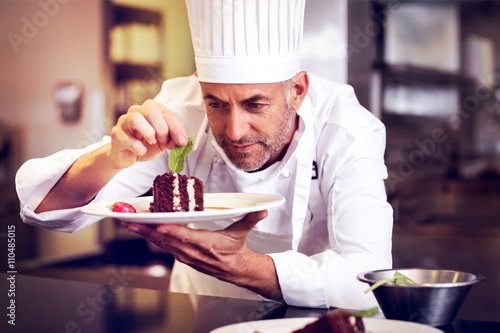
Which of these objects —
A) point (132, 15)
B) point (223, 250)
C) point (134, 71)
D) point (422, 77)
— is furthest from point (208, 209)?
point (132, 15)

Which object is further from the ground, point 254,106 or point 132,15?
point 132,15

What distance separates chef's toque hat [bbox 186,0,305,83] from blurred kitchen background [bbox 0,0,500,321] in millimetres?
1752

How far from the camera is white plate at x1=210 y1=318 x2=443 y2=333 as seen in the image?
1.43 meters

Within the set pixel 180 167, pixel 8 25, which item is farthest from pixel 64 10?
pixel 180 167

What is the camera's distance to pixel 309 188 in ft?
8.14

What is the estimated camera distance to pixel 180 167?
204cm

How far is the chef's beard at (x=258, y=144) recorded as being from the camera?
7.41 feet

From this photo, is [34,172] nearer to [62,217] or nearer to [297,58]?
[62,217]

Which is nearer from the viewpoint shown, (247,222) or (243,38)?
(247,222)

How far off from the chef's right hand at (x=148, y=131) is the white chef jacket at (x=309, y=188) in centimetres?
41

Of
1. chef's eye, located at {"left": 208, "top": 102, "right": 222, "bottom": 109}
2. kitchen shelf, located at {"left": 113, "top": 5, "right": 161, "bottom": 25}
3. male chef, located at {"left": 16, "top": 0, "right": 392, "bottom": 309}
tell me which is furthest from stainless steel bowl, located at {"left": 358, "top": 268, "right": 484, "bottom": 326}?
kitchen shelf, located at {"left": 113, "top": 5, "right": 161, "bottom": 25}

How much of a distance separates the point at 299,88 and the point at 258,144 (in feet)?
1.08

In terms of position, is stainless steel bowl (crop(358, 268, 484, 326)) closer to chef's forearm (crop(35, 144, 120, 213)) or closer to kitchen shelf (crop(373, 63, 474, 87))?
chef's forearm (crop(35, 144, 120, 213))

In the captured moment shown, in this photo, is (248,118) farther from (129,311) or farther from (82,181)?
(129,311)
